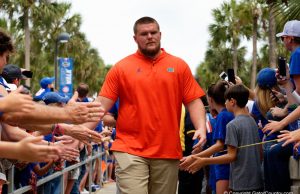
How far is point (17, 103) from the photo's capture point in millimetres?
3367

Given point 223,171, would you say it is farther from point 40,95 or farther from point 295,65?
point 40,95

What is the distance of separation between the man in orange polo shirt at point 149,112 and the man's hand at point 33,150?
2.96 meters

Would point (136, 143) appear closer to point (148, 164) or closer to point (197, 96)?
point (148, 164)

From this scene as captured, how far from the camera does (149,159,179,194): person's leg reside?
6.19 metres

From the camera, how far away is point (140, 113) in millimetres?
6156

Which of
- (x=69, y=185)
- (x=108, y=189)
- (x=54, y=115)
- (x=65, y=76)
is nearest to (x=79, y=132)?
(x=54, y=115)

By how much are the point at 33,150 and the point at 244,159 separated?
370 cm

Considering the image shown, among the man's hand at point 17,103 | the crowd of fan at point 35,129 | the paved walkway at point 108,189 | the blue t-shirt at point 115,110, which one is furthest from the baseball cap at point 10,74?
the paved walkway at point 108,189

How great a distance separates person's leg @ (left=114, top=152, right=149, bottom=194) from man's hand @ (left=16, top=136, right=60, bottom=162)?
295 cm

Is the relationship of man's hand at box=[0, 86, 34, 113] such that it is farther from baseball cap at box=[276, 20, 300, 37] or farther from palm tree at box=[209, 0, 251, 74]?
palm tree at box=[209, 0, 251, 74]

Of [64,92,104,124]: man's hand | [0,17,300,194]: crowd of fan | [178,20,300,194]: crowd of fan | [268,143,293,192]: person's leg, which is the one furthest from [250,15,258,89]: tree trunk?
[64,92,104,124]: man's hand

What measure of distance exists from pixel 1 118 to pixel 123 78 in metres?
2.67

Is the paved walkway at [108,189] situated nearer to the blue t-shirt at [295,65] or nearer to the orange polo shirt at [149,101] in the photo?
the orange polo shirt at [149,101]

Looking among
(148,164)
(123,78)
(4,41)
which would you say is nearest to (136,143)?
(148,164)
